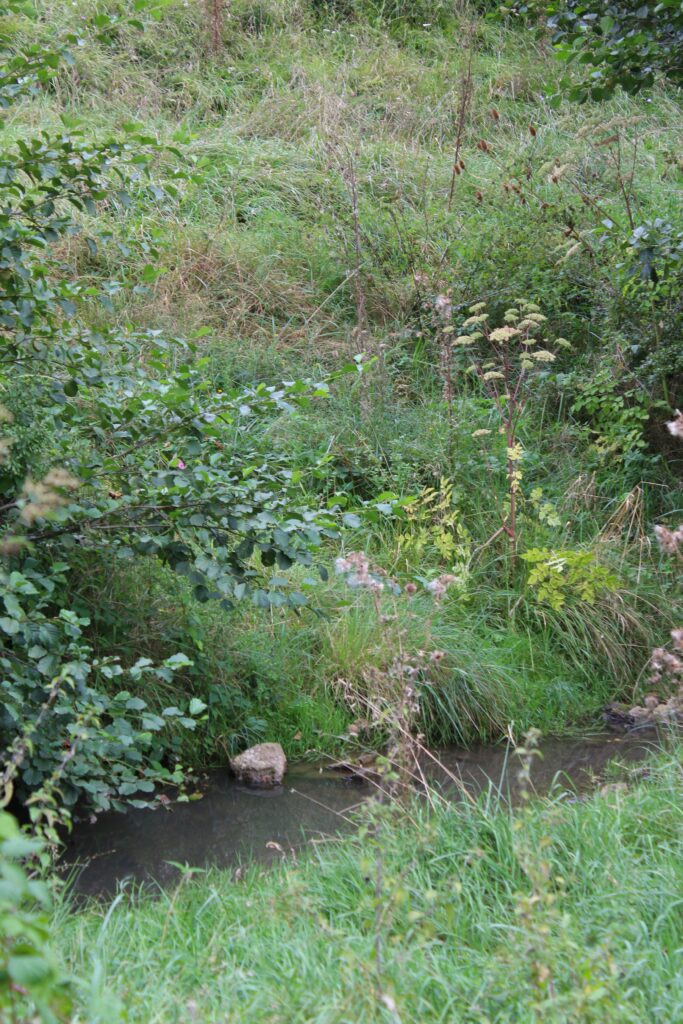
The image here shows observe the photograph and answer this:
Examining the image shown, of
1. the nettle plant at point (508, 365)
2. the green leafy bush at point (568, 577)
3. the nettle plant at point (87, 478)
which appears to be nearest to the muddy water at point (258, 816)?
the nettle plant at point (87, 478)

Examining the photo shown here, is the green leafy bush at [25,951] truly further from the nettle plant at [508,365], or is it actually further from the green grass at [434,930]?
the nettle plant at [508,365]

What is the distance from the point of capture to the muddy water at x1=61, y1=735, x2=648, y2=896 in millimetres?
3852

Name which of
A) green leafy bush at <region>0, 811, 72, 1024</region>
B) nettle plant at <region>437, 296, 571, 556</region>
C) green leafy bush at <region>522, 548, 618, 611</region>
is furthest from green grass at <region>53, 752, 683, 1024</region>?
nettle plant at <region>437, 296, 571, 556</region>

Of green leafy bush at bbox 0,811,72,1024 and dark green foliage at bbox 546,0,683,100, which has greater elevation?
dark green foliage at bbox 546,0,683,100

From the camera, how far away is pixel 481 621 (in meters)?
5.49

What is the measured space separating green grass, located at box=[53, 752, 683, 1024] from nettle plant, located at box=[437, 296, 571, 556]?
2.48 m

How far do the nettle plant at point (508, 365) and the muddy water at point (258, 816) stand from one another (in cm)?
136

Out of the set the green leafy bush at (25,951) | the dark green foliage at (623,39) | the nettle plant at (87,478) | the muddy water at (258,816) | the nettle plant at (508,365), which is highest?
the dark green foliage at (623,39)

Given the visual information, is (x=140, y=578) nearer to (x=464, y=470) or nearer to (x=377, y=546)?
(x=377, y=546)

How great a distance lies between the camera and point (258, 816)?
4.28m

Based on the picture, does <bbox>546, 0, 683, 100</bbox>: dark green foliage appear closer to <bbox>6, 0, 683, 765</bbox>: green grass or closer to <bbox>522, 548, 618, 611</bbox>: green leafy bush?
<bbox>6, 0, 683, 765</bbox>: green grass

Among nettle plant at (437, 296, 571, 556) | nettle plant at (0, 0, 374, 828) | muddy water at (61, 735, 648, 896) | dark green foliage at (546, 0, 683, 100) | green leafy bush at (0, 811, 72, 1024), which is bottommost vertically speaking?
muddy water at (61, 735, 648, 896)

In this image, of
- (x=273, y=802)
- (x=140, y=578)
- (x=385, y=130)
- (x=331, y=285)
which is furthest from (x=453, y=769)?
(x=385, y=130)

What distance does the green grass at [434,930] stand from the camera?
2199mm
